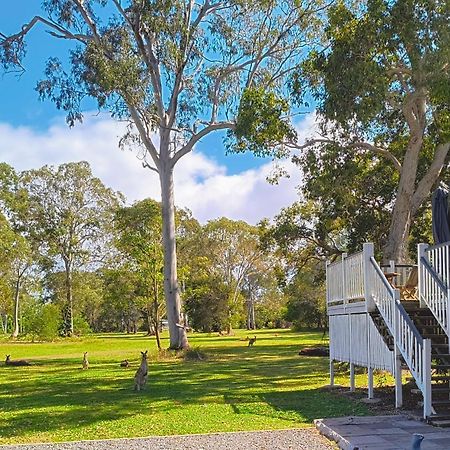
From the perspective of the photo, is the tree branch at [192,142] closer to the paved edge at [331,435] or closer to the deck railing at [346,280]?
the deck railing at [346,280]

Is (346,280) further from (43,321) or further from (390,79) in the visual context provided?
(43,321)

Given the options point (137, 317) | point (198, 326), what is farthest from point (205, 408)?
point (137, 317)

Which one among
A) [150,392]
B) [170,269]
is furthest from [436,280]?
[170,269]

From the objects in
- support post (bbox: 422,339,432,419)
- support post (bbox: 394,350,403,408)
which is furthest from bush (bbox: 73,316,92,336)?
support post (bbox: 422,339,432,419)

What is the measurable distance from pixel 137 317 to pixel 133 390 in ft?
179

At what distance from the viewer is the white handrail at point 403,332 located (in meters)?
8.01

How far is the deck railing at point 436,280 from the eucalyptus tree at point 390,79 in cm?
503

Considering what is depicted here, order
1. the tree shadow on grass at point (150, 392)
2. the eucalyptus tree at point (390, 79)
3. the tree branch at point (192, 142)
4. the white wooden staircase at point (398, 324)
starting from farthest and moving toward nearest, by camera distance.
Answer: the tree branch at point (192, 142), the eucalyptus tree at point (390, 79), the tree shadow on grass at point (150, 392), the white wooden staircase at point (398, 324)

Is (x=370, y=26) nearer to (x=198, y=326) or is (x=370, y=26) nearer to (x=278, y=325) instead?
A: (x=198, y=326)

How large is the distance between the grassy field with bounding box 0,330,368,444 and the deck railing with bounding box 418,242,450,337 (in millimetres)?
1875

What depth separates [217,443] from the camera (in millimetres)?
7070

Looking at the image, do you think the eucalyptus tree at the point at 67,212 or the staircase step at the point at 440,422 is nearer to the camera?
the staircase step at the point at 440,422

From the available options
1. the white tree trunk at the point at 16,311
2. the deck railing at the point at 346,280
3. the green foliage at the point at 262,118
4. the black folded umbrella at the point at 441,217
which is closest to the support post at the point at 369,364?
the deck railing at the point at 346,280

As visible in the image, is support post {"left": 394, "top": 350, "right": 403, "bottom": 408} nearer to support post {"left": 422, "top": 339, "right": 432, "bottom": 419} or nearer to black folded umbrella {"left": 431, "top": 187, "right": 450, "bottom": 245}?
support post {"left": 422, "top": 339, "right": 432, "bottom": 419}
